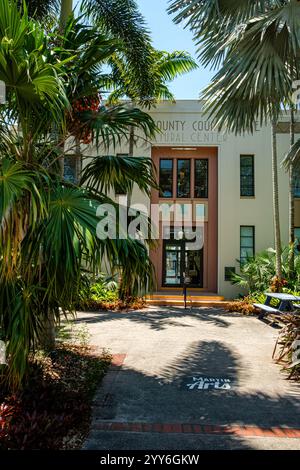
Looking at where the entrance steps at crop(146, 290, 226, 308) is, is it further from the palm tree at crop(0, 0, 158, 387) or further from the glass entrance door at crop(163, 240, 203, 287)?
the palm tree at crop(0, 0, 158, 387)

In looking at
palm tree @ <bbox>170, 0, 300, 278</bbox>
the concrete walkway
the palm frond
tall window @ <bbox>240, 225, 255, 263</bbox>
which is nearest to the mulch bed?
the concrete walkway

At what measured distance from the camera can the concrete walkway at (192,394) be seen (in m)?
4.12

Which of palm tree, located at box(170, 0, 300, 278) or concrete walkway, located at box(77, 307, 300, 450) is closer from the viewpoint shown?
concrete walkway, located at box(77, 307, 300, 450)

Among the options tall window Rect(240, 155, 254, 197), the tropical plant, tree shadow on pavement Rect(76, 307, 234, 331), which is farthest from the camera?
tall window Rect(240, 155, 254, 197)

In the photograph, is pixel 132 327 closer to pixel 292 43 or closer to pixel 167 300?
pixel 167 300

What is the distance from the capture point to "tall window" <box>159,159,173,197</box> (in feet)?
61.6

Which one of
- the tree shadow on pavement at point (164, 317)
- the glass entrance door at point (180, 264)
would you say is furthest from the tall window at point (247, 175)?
the tree shadow on pavement at point (164, 317)

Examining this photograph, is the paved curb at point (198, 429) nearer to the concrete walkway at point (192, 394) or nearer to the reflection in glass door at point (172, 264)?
the concrete walkway at point (192, 394)

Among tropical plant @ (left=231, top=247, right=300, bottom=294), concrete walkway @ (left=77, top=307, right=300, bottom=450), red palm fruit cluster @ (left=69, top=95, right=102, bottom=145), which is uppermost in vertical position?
red palm fruit cluster @ (left=69, top=95, right=102, bottom=145)

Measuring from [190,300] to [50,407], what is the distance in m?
11.0

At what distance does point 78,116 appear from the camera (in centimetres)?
579

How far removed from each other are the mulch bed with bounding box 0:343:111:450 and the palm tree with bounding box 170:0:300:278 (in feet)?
14.8
